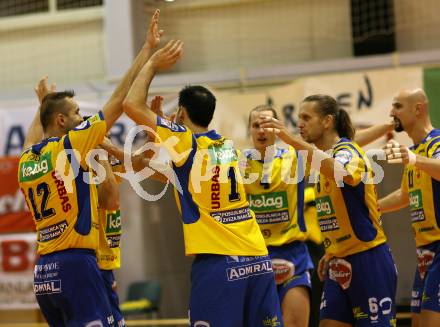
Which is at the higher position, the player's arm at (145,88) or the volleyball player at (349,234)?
the player's arm at (145,88)

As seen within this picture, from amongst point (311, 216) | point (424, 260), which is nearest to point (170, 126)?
point (424, 260)

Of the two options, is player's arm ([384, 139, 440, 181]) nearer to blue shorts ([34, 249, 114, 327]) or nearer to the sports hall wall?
blue shorts ([34, 249, 114, 327])

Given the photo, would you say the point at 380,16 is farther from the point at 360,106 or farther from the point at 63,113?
the point at 63,113

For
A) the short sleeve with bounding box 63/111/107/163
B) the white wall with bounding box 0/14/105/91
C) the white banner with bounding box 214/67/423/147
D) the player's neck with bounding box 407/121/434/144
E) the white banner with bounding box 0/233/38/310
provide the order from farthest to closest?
the white wall with bounding box 0/14/105/91, the white banner with bounding box 0/233/38/310, the white banner with bounding box 214/67/423/147, the player's neck with bounding box 407/121/434/144, the short sleeve with bounding box 63/111/107/163

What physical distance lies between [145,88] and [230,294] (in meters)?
1.52

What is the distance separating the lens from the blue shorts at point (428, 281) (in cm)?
614

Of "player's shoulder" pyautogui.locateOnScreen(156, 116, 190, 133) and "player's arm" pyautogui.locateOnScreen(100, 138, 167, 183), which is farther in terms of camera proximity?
"player's arm" pyautogui.locateOnScreen(100, 138, 167, 183)

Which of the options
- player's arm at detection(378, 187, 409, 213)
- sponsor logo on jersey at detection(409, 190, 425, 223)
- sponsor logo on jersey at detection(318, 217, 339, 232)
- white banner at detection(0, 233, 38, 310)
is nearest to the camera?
sponsor logo on jersey at detection(318, 217, 339, 232)

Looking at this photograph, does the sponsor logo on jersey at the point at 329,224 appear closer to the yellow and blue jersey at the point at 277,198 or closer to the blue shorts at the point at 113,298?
the yellow and blue jersey at the point at 277,198

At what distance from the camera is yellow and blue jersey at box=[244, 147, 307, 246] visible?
23.0 ft

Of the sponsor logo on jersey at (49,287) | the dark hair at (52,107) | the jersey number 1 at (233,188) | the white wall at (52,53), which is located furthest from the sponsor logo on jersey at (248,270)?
the white wall at (52,53)

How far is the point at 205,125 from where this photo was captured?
217 inches

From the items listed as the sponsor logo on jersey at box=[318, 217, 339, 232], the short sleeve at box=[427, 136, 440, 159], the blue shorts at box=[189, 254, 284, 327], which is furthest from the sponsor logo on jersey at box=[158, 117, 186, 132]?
the short sleeve at box=[427, 136, 440, 159]

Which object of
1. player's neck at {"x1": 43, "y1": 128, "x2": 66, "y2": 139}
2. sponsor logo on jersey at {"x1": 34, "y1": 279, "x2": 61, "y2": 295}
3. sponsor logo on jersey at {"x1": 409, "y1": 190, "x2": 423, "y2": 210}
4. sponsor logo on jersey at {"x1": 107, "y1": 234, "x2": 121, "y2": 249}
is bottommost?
sponsor logo on jersey at {"x1": 34, "y1": 279, "x2": 61, "y2": 295}
